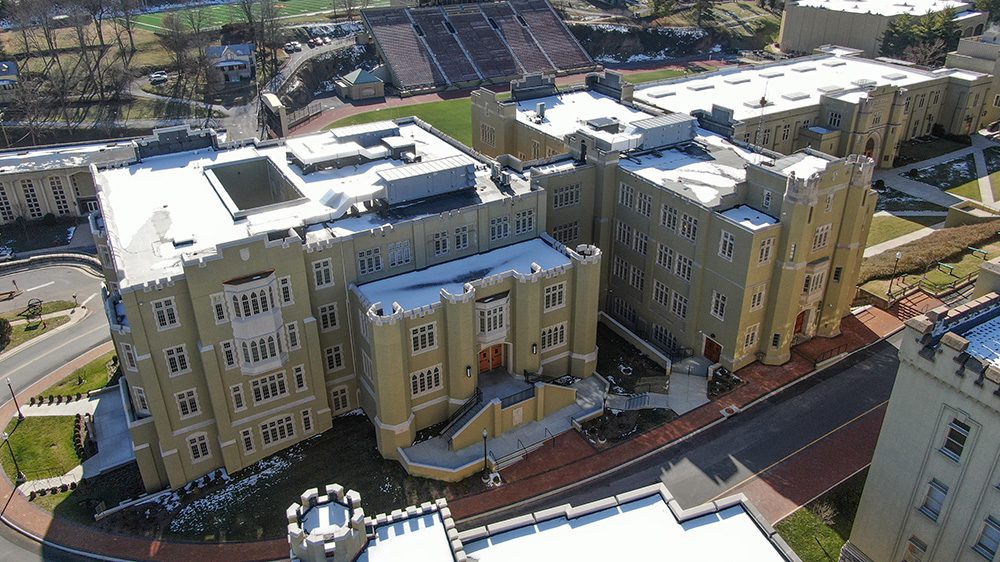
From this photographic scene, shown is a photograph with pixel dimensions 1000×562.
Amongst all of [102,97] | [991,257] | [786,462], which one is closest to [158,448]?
[786,462]

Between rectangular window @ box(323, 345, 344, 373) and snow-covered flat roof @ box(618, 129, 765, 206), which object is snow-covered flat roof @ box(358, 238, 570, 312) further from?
snow-covered flat roof @ box(618, 129, 765, 206)

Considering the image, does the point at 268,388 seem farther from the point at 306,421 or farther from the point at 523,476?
the point at 523,476

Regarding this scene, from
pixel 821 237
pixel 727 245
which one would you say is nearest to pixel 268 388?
pixel 727 245

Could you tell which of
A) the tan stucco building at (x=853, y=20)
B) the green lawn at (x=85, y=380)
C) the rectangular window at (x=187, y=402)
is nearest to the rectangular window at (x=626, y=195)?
the rectangular window at (x=187, y=402)

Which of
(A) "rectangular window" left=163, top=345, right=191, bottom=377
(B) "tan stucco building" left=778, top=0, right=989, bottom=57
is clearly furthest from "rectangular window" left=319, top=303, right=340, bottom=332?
(B) "tan stucco building" left=778, top=0, right=989, bottom=57

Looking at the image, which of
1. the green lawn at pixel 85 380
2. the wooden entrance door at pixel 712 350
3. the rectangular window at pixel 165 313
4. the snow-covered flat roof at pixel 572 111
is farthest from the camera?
the snow-covered flat roof at pixel 572 111

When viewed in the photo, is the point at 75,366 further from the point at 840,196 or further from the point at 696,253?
the point at 840,196

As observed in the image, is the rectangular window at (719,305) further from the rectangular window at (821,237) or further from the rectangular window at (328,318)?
the rectangular window at (328,318)
